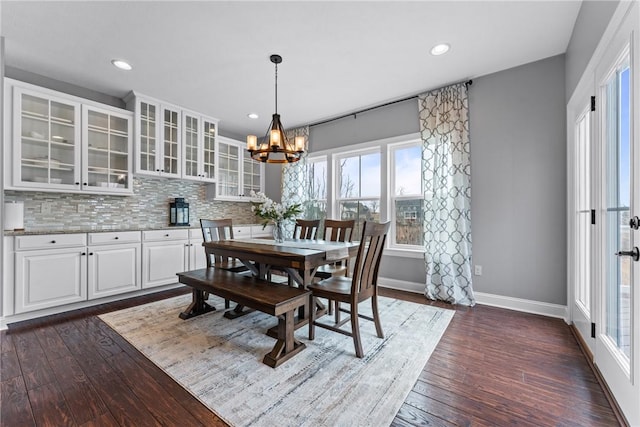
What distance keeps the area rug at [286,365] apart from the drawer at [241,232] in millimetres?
1792

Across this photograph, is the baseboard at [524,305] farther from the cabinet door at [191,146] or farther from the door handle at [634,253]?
the cabinet door at [191,146]

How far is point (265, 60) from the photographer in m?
2.80

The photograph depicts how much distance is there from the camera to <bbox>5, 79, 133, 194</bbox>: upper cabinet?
278cm

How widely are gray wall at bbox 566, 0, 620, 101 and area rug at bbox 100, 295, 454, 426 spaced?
249 centimetres

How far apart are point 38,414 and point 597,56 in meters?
4.05

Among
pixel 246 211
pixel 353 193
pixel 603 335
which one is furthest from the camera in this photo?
pixel 246 211

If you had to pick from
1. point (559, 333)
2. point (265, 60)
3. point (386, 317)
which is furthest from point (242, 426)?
point (265, 60)

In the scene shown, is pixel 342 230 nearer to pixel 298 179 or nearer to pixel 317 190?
pixel 317 190

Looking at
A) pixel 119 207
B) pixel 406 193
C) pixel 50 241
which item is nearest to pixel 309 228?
pixel 406 193

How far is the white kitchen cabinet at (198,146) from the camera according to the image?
4.13 meters

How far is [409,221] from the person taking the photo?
3.88m

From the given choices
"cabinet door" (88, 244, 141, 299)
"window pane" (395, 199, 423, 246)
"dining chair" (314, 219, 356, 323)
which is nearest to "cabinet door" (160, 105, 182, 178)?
"cabinet door" (88, 244, 141, 299)

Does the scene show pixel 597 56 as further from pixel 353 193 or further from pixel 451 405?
pixel 353 193

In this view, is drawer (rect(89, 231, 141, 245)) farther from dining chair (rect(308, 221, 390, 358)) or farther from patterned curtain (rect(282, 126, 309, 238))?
dining chair (rect(308, 221, 390, 358))
